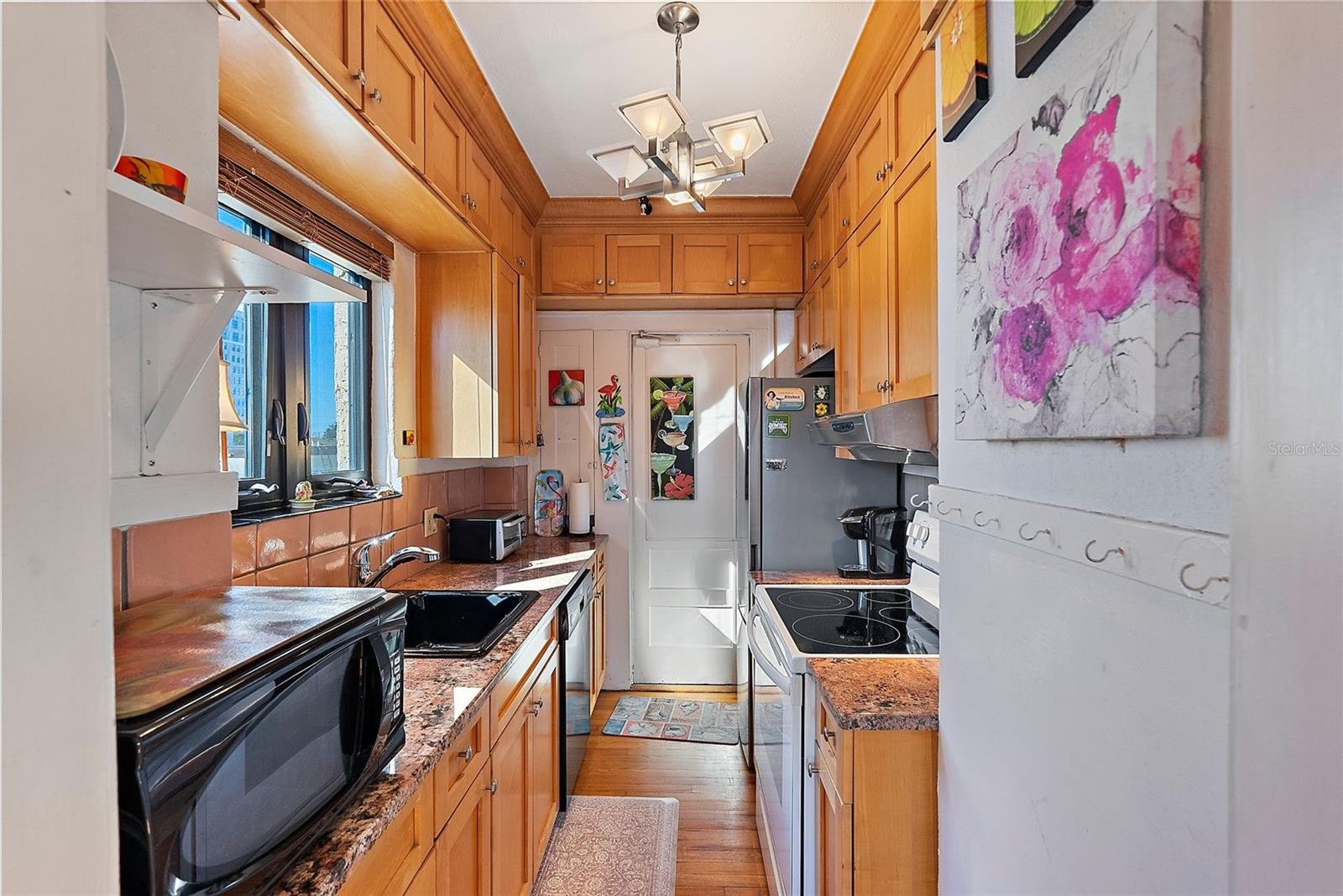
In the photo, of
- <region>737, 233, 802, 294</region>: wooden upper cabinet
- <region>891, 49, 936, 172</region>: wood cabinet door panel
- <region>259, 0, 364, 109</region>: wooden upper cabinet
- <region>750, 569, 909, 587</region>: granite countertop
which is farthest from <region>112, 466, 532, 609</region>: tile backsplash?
<region>891, 49, 936, 172</region>: wood cabinet door panel

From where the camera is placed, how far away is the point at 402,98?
5.32ft

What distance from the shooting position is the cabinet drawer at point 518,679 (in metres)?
1.45

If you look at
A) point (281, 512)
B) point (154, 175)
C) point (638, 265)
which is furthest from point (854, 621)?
point (638, 265)

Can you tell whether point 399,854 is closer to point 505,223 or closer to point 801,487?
point 801,487

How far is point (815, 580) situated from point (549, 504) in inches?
66.4

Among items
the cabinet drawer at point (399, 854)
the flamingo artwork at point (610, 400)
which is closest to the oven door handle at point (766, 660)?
the cabinet drawer at point (399, 854)

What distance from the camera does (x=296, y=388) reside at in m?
1.94

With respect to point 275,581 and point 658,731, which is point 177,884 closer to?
point 275,581

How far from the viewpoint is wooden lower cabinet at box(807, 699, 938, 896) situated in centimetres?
122

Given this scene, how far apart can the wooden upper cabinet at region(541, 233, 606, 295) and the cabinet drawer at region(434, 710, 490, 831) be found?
2290 mm

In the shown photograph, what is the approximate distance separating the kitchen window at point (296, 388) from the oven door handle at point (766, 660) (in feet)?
4.73

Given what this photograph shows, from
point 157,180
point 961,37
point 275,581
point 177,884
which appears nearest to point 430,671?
point 275,581

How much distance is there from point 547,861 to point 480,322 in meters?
1.96

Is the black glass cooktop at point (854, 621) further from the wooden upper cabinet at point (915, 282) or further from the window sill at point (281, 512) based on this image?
the window sill at point (281, 512)
